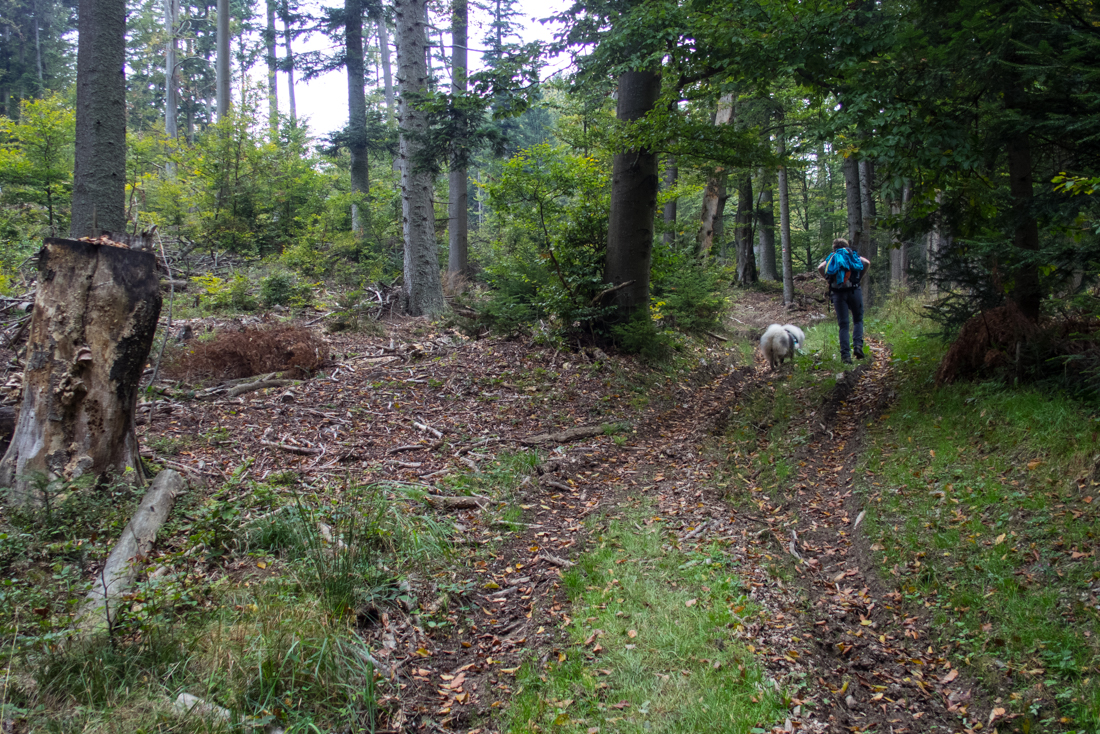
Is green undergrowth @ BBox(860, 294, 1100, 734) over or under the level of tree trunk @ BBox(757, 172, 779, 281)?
under

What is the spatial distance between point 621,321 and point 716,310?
5331 mm

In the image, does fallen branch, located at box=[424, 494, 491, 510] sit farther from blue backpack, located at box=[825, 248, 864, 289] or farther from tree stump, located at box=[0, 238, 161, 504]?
blue backpack, located at box=[825, 248, 864, 289]

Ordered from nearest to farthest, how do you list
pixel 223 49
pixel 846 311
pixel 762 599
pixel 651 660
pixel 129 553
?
pixel 651 660, pixel 129 553, pixel 762 599, pixel 846 311, pixel 223 49

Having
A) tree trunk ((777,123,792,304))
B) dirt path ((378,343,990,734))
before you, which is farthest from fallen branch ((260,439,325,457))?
tree trunk ((777,123,792,304))

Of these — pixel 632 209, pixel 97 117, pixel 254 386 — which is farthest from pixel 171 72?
pixel 632 209

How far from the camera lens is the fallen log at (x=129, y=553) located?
302 cm

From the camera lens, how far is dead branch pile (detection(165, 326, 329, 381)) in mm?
7832

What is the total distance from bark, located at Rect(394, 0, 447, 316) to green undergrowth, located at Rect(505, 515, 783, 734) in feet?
28.9

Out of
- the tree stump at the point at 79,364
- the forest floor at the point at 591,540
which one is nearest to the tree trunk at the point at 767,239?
the forest floor at the point at 591,540

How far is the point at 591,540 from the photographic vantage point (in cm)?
497

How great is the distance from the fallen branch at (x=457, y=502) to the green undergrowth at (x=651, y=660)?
1.26 metres

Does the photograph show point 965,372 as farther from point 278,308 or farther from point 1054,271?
point 278,308

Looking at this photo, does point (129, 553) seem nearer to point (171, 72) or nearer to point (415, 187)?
point (415, 187)

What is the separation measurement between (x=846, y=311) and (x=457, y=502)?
25.8ft
